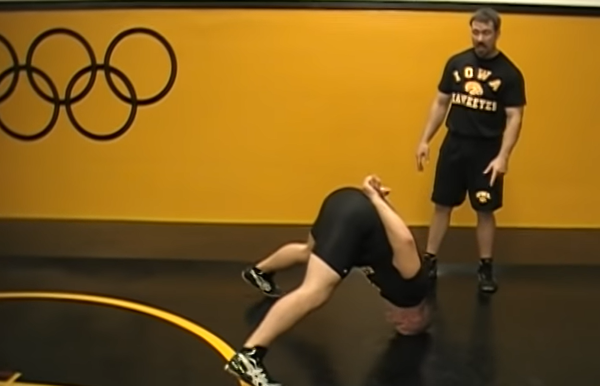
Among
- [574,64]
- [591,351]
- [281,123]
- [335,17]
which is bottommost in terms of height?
[591,351]

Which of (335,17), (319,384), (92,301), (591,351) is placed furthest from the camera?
(335,17)

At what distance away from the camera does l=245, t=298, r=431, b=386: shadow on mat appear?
3.12m

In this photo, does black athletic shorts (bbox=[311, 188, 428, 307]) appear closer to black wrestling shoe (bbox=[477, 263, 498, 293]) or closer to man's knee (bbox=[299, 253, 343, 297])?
man's knee (bbox=[299, 253, 343, 297])

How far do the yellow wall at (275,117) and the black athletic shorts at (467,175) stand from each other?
2.44 feet

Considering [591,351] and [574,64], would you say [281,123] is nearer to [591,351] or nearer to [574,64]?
[574,64]

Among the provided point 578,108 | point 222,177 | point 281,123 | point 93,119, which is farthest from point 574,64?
point 93,119

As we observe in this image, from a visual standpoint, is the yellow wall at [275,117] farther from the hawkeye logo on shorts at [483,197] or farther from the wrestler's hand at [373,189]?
the wrestler's hand at [373,189]

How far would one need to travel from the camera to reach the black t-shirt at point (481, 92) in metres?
3.91

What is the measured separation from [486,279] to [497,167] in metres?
0.58

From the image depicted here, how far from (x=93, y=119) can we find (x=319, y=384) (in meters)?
2.52

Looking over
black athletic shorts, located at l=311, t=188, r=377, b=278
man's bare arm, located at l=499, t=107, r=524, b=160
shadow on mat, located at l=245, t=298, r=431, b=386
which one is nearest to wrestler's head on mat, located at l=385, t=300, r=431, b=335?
shadow on mat, located at l=245, t=298, r=431, b=386

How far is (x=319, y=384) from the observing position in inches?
121

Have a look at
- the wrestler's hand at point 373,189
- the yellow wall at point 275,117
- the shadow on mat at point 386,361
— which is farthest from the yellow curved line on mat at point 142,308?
the yellow wall at point 275,117

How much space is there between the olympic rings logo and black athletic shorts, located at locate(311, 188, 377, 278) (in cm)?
202
